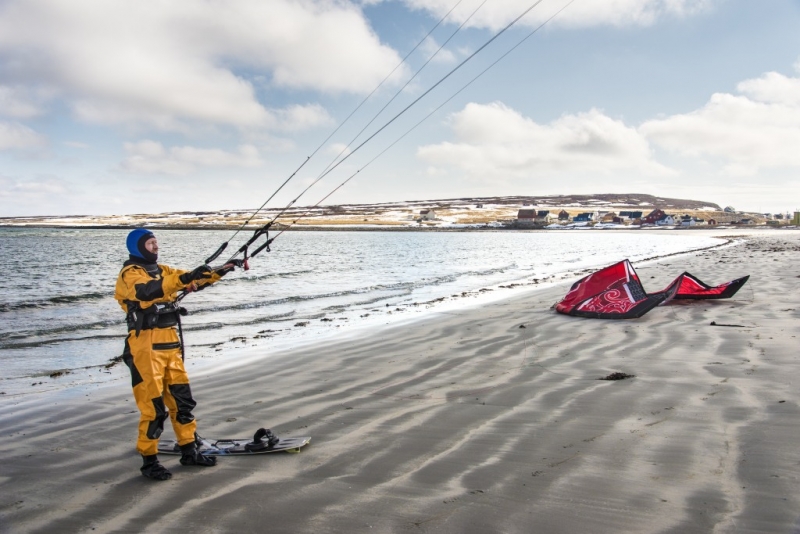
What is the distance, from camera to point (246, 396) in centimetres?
691

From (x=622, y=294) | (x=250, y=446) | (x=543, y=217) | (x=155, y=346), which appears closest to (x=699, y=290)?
(x=622, y=294)

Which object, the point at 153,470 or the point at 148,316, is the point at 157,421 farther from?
the point at 148,316

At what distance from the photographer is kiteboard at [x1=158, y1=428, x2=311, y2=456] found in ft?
15.7

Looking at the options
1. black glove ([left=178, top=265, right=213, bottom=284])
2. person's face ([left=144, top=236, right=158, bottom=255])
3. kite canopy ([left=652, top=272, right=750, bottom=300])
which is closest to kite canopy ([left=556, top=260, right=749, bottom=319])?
kite canopy ([left=652, top=272, right=750, bottom=300])

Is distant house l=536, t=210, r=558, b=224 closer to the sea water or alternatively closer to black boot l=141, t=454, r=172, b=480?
the sea water

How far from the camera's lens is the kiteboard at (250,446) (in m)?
4.80

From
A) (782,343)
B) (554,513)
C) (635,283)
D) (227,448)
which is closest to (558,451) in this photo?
(554,513)

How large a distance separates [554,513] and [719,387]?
3408 millimetres

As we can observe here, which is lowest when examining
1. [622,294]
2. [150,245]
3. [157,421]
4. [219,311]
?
[622,294]

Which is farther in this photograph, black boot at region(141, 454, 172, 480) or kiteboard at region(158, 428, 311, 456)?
kiteboard at region(158, 428, 311, 456)

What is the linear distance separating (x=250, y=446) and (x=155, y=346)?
3.95 feet

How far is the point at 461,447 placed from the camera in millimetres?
4746

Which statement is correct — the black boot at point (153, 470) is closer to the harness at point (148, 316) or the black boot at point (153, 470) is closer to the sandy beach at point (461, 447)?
the sandy beach at point (461, 447)

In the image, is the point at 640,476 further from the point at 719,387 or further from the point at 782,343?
Answer: the point at 782,343
